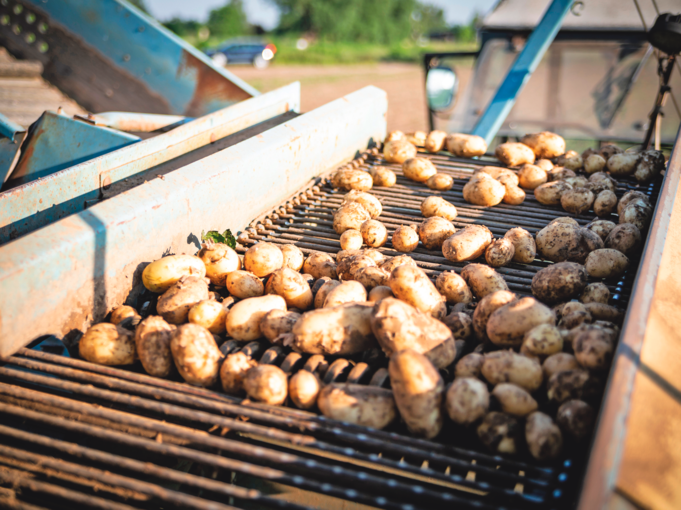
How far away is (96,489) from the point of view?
1217mm

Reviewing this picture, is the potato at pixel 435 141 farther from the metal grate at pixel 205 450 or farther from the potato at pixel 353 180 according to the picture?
the metal grate at pixel 205 450

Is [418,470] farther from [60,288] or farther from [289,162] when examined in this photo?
[289,162]

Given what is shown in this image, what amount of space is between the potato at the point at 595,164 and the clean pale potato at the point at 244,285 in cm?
229

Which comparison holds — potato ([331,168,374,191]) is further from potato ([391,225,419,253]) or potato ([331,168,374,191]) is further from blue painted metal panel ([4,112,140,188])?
blue painted metal panel ([4,112,140,188])

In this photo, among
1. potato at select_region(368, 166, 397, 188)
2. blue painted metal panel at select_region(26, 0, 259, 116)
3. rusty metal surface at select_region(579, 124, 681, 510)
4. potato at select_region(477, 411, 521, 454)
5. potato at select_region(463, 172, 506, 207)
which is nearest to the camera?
rusty metal surface at select_region(579, 124, 681, 510)

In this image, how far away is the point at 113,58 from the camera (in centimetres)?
440

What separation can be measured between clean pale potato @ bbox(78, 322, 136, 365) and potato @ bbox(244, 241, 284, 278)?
22.7 inches

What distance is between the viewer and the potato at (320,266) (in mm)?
2090

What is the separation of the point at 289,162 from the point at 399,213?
27.7 inches

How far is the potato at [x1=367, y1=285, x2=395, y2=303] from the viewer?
1.77 m

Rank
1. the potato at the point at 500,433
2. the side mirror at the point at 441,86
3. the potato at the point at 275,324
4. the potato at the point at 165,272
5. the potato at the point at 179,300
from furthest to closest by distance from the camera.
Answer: the side mirror at the point at 441,86 < the potato at the point at 165,272 < the potato at the point at 179,300 < the potato at the point at 275,324 < the potato at the point at 500,433

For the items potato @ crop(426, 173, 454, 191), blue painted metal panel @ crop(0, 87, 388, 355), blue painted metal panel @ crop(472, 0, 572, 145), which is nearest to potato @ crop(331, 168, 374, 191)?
blue painted metal panel @ crop(0, 87, 388, 355)

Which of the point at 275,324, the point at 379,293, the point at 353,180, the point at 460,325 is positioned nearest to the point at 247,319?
the point at 275,324

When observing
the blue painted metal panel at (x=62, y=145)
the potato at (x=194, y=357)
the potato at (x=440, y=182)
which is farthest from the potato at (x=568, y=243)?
the blue painted metal panel at (x=62, y=145)
